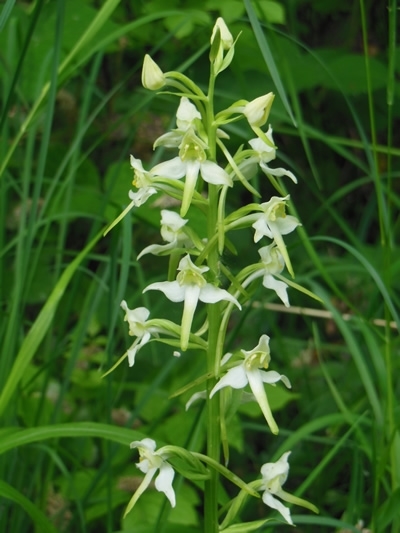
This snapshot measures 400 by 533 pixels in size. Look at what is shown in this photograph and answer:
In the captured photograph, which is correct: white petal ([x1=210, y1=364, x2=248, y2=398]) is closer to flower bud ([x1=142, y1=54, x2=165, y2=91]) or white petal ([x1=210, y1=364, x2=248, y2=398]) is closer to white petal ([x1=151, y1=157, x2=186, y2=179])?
white petal ([x1=151, y1=157, x2=186, y2=179])

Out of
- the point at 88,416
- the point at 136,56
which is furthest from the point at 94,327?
the point at 136,56

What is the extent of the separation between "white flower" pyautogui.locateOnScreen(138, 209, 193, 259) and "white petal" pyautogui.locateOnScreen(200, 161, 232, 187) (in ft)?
0.21

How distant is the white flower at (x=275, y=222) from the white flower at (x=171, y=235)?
86 mm

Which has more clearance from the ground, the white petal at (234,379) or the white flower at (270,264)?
the white flower at (270,264)

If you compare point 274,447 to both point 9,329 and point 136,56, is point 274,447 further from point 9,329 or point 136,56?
point 136,56

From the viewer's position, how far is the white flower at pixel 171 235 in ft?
3.05

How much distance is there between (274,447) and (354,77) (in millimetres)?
1037

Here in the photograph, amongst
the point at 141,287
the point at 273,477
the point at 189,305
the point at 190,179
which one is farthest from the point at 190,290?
the point at 141,287

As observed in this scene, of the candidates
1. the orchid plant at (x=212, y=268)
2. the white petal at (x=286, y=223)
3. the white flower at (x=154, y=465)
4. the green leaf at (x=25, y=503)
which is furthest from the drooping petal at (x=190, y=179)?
the green leaf at (x=25, y=503)

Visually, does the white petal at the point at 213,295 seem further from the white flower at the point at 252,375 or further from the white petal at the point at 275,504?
the white petal at the point at 275,504

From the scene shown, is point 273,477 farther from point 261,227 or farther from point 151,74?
point 151,74

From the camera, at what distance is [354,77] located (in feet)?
7.34

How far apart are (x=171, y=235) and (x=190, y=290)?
88 mm

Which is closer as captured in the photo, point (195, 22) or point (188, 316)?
point (188, 316)
